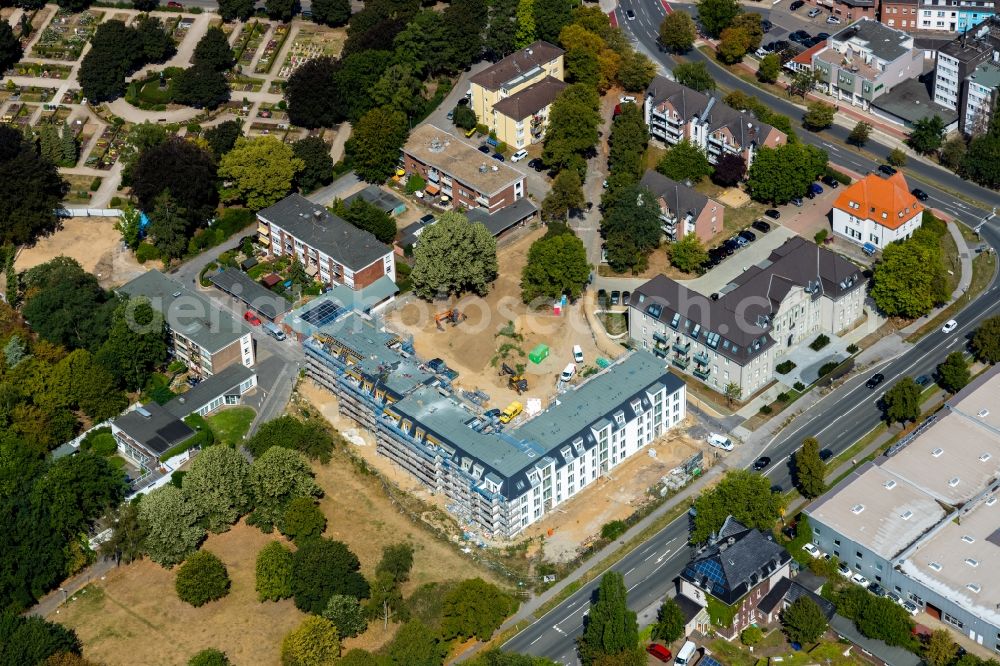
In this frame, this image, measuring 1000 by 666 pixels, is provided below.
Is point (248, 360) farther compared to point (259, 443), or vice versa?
point (248, 360)

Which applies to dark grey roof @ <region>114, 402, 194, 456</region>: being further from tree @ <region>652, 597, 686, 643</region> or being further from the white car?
tree @ <region>652, 597, 686, 643</region>

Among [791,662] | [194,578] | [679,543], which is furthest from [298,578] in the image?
[791,662]

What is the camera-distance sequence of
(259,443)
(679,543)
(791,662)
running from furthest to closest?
(259,443) → (679,543) → (791,662)

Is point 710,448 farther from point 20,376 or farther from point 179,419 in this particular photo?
point 20,376

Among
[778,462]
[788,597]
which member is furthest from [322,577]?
[778,462]

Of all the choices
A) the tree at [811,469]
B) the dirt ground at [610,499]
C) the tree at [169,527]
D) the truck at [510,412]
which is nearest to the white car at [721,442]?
the dirt ground at [610,499]

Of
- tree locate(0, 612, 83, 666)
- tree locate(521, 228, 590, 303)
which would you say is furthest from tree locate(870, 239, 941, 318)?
tree locate(0, 612, 83, 666)

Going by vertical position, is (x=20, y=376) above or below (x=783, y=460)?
above
